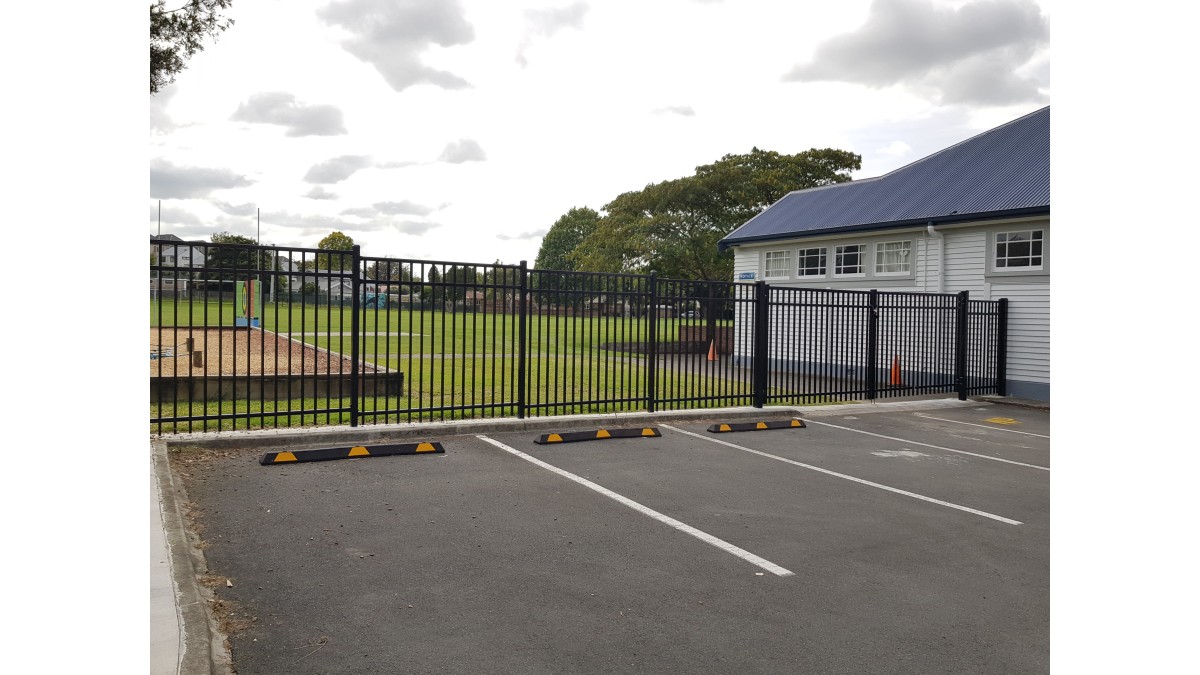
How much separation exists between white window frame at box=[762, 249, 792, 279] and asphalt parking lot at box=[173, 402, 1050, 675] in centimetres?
1549

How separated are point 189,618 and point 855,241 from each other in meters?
20.8

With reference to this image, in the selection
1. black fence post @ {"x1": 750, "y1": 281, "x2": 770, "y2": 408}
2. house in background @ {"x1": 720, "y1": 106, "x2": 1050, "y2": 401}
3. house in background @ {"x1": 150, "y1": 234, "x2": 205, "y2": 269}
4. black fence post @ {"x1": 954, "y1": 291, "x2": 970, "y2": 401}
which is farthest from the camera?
house in background @ {"x1": 720, "y1": 106, "x2": 1050, "y2": 401}

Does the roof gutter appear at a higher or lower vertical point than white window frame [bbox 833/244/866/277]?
higher

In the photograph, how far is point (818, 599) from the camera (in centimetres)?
488

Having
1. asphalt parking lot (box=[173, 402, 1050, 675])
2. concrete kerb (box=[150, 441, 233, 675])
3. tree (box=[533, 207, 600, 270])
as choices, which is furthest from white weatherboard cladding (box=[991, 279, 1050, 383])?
tree (box=[533, 207, 600, 270])

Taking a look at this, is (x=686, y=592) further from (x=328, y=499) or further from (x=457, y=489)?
(x=328, y=499)

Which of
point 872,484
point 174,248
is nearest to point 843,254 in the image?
point 872,484

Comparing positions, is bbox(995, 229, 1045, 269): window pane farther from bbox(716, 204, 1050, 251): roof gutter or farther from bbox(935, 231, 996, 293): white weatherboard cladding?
bbox(716, 204, 1050, 251): roof gutter

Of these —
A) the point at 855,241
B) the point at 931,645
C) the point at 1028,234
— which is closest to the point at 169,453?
the point at 931,645

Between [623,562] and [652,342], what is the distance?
6.64m

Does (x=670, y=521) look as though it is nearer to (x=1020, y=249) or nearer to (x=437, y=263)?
(x=437, y=263)

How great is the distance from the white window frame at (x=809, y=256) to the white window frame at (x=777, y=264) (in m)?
0.41

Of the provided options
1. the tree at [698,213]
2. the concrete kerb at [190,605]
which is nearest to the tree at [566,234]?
the tree at [698,213]

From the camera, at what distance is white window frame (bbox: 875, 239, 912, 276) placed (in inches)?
800
